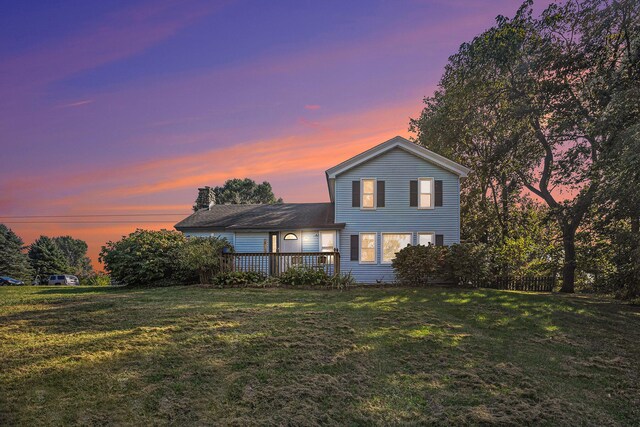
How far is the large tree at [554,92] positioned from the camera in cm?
1466

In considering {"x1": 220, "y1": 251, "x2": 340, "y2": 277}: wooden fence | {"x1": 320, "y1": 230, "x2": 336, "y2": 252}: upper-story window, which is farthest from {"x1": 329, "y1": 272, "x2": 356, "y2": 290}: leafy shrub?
{"x1": 320, "y1": 230, "x2": 336, "y2": 252}: upper-story window

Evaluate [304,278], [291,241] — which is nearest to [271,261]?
[304,278]

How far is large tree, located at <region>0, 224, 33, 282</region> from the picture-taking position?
48.2 meters

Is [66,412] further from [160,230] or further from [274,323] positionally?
[160,230]

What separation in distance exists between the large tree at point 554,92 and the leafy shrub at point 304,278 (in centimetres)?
1131

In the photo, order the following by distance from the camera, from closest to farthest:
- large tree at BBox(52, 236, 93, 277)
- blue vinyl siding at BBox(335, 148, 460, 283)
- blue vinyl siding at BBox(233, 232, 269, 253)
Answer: blue vinyl siding at BBox(335, 148, 460, 283), blue vinyl siding at BBox(233, 232, 269, 253), large tree at BBox(52, 236, 93, 277)

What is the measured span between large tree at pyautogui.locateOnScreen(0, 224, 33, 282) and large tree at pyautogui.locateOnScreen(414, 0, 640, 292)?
55349mm

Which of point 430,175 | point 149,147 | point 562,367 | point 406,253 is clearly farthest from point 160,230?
point 562,367

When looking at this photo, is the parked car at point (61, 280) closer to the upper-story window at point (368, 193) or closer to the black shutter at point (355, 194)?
the black shutter at point (355, 194)

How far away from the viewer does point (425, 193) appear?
2050 cm

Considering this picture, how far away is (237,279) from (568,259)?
17995 mm

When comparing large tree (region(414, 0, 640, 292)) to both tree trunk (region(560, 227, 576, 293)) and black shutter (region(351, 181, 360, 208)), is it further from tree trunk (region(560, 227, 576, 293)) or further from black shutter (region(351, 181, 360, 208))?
black shutter (region(351, 181, 360, 208))

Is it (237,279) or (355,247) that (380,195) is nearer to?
(355,247)

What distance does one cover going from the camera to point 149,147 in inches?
806
